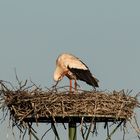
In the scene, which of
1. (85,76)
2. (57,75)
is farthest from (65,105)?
(57,75)

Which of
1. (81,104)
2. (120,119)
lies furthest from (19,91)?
(120,119)

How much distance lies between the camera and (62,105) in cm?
1159

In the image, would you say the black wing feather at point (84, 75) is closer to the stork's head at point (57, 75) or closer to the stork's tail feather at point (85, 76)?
the stork's tail feather at point (85, 76)

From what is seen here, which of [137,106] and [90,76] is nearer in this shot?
[137,106]

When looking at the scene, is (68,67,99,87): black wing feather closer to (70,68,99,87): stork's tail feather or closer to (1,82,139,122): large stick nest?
(70,68,99,87): stork's tail feather

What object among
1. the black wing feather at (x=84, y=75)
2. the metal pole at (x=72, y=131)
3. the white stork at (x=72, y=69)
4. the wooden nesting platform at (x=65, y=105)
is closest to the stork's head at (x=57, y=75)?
the white stork at (x=72, y=69)

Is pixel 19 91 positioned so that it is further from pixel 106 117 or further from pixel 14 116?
pixel 106 117

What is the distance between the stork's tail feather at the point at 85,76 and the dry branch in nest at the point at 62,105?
3.13 meters

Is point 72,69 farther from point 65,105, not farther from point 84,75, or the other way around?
point 65,105

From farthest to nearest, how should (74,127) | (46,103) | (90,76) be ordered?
(90,76) → (74,127) → (46,103)

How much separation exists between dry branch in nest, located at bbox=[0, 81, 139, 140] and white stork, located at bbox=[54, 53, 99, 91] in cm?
341

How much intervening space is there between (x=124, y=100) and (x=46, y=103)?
4.95 ft

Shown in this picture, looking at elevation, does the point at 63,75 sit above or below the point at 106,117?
above

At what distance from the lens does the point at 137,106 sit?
40.2 feet
